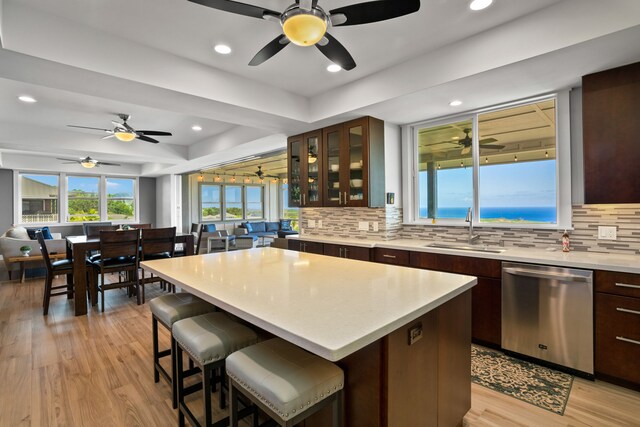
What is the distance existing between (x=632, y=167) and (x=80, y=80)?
435 centimetres

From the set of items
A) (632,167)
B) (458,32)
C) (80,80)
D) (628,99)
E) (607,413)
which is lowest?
(607,413)

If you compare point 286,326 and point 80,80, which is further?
point 80,80

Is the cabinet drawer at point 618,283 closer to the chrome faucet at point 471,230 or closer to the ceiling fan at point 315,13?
the chrome faucet at point 471,230

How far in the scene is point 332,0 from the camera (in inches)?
82.0

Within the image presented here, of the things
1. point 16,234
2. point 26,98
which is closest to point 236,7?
point 26,98

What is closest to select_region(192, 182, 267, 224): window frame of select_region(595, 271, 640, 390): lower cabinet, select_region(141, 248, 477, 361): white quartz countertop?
select_region(141, 248, 477, 361): white quartz countertop

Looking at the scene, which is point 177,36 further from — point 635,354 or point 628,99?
point 635,354

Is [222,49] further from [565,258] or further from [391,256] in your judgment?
[565,258]

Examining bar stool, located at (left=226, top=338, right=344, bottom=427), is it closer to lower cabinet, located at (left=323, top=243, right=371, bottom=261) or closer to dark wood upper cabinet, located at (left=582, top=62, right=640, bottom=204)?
lower cabinet, located at (left=323, top=243, right=371, bottom=261)

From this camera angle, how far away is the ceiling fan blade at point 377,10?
163 cm

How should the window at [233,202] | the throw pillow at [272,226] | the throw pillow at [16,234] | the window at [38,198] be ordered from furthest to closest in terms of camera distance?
the throw pillow at [272,226]
the window at [233,202]
the window at [38,198]
the throw pillow at [16,234]

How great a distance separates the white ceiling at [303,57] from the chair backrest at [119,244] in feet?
5.69

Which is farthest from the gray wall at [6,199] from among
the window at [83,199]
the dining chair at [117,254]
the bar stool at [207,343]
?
the bar stool at [207,343]

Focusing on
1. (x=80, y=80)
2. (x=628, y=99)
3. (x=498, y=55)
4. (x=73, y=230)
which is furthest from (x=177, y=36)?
(x=73, y=230)
